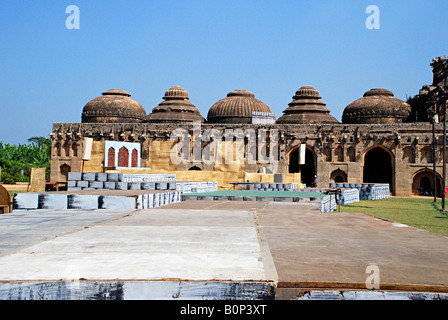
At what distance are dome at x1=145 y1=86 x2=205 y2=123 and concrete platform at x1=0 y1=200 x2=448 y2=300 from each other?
3251 centimetres

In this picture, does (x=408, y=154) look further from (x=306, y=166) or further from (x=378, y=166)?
(x=306, y=166)

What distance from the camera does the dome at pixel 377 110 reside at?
36031 millimetres

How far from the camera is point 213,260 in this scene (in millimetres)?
3211

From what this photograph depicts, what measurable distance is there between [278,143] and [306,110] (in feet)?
20.8

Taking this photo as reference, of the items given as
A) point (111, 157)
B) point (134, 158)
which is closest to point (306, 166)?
point (134, 158)

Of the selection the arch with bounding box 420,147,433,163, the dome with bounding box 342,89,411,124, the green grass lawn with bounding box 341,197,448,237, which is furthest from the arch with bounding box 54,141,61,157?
the arch with bounding box 420,147,433,163

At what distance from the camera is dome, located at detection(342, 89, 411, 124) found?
36.0 m

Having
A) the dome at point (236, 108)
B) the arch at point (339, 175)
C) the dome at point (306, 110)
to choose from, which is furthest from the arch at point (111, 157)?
the arch at point (339, 175)

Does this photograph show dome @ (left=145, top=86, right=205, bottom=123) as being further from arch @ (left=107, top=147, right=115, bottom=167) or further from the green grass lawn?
the green grass lawn

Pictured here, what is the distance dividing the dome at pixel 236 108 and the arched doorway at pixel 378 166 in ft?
30.2

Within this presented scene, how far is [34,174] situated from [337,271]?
52.1 feet
